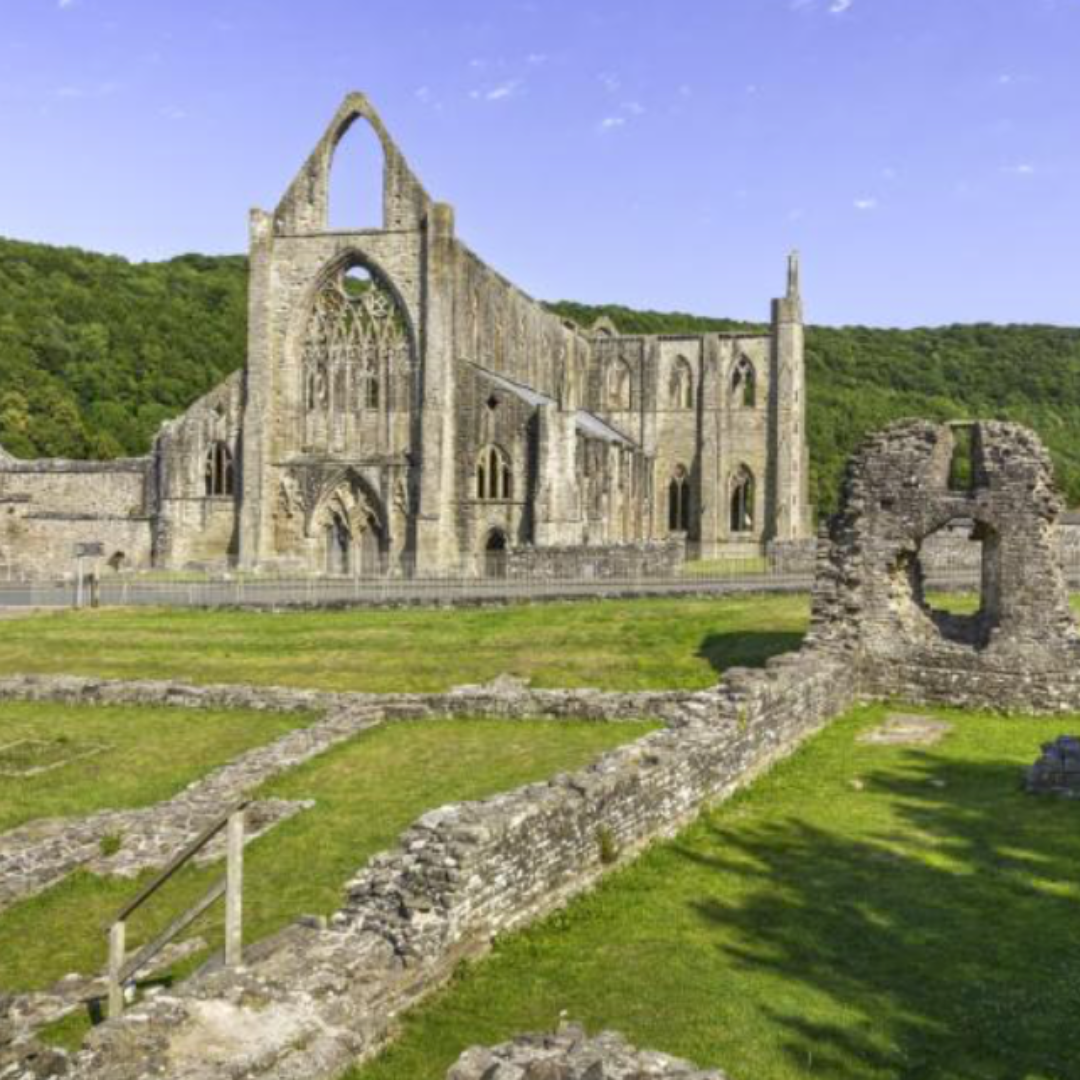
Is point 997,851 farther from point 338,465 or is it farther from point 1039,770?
point 338,465

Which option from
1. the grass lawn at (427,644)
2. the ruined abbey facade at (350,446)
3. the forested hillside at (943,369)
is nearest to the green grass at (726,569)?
the ruined abbey facade at (350,446)

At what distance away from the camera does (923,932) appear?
10000mm

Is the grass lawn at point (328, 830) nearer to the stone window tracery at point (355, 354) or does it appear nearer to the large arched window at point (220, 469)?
the stone window tracery at point (355, 354)

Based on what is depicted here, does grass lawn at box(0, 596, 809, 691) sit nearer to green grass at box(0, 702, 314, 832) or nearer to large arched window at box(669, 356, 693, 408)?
green grass at box(0, 702, 314, 832)

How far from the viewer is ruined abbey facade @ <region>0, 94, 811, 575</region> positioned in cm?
4619

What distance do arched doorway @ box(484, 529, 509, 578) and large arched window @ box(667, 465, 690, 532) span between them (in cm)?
2215

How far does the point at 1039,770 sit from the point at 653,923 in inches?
260

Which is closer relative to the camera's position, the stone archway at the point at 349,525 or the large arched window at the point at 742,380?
the stone archway at the point at 349,525

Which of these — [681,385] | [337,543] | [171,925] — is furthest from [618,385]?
[171,925]

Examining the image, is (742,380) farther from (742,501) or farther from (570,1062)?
(570,1062)

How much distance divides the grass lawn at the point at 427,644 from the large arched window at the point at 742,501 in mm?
36292

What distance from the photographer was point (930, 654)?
814 inches

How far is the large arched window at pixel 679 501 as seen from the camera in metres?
67.1

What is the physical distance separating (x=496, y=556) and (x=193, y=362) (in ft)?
174
